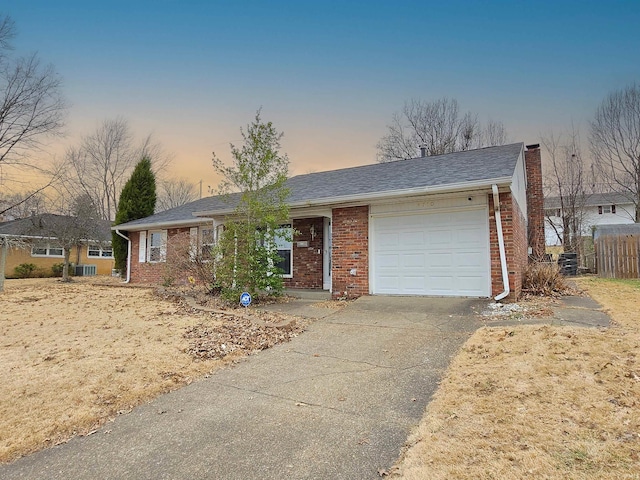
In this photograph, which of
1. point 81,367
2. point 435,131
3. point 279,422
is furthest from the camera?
point 435,131

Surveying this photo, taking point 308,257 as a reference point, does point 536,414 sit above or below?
below

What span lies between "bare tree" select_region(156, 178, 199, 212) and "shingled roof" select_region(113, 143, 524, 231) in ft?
77.6

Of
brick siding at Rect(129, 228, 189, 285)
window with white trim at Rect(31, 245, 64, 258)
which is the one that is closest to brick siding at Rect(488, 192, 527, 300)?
brick siding at Rect(129, 228, 189, 285)

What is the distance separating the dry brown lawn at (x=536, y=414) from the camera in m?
2.07

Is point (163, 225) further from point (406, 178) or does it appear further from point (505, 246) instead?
point (505, 246)

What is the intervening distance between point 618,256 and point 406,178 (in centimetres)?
1120

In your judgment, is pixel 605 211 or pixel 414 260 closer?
pixel 414 260

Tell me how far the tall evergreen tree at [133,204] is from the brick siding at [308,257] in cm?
1242

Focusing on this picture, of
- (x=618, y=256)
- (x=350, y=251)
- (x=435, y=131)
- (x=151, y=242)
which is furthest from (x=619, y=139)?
(x=151, y=242)

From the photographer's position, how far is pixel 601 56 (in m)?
12.0

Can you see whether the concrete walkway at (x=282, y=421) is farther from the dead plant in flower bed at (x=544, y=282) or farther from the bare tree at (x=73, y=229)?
the bare tree at (x=73, y=229)

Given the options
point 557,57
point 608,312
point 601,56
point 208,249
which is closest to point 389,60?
point 557,57

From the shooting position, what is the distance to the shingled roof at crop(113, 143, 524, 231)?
7941 mm

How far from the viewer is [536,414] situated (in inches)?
106
